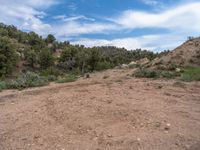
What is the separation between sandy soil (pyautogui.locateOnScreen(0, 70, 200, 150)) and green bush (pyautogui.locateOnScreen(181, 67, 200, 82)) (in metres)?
2.16

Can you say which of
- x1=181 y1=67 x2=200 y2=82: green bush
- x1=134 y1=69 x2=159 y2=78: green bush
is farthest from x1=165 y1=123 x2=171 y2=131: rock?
x1=134 y1=69 x2=159 y2=78: green bush

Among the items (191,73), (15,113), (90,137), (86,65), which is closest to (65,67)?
(86,65)

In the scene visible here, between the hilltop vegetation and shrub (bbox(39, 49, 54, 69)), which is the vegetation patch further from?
shrub (bbox(39, 49, 54, 69))

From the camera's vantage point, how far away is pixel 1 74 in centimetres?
3081

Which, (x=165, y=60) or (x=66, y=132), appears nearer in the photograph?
(x=66, y=132)

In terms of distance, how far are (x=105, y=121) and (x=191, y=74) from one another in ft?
23.7

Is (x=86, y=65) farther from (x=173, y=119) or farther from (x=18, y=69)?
(x=173, y=119)

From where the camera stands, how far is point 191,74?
42.5 ft

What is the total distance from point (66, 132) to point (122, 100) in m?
2.36

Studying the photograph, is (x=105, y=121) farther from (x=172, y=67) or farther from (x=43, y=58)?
(x=43, y=58)

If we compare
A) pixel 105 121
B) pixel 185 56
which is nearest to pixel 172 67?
pixel 185 56

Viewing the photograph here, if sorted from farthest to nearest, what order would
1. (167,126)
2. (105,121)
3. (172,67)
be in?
(172,67) → (105,121) → (167,126)

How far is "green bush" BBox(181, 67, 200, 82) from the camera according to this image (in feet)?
38.8

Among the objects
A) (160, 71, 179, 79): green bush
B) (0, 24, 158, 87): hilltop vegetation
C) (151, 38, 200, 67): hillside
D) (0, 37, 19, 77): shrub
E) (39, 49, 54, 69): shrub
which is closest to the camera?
(160, 71, 179, 79): green bush
